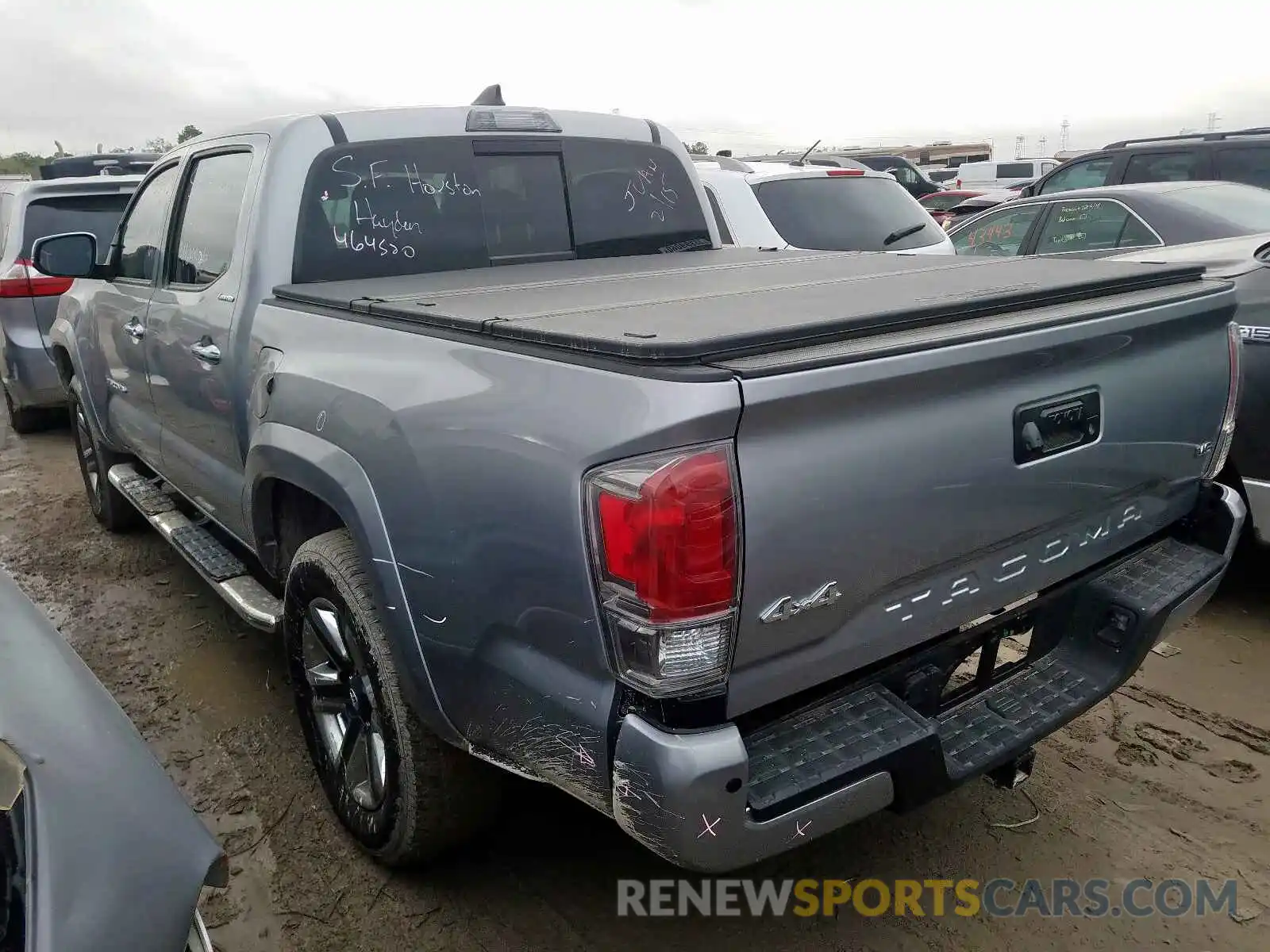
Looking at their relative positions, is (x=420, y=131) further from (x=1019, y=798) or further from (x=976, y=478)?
(x=1019, y=798)

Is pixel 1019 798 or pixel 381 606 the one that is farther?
pixel 1019 798

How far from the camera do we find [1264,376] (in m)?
3.71

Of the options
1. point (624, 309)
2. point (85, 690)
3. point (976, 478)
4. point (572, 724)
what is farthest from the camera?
point (624, 309)

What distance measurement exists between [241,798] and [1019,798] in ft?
7.78

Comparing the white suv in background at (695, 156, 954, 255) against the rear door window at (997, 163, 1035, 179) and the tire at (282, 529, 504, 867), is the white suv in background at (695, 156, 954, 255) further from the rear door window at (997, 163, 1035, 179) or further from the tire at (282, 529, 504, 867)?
the rear door window at (997, 163, 1035, 179)

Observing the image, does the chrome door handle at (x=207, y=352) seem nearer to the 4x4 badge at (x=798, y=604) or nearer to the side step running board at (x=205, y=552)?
the side step running board at (x=205, y=552)

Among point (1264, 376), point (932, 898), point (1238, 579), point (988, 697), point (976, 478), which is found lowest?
point (1238, 579)

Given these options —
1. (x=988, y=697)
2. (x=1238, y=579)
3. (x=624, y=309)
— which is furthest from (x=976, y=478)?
(x=1238, y=579)

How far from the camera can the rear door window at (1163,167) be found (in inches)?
297

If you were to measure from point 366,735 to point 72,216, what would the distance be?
639cm

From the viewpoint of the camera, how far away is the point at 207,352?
3.20 m

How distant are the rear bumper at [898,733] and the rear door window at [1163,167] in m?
6.03

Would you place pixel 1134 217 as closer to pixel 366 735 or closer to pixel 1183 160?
pixel 1183 160

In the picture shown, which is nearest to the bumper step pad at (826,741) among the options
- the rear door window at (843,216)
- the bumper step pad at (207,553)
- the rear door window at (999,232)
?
the bumper step pad at (207,553)
